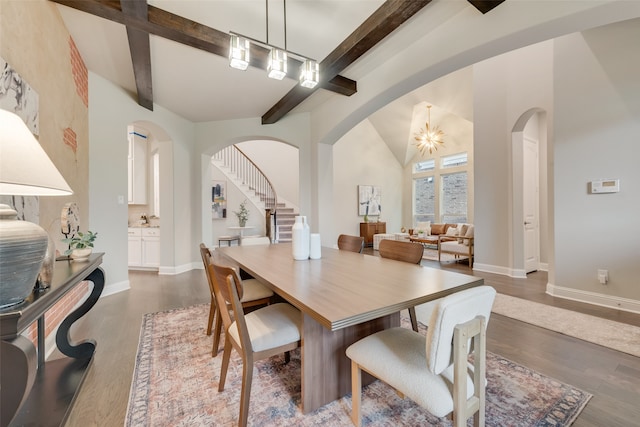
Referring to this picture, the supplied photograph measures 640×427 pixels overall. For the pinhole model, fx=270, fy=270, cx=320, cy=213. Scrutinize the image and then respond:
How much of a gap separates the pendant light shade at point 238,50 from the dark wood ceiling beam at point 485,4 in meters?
1.72

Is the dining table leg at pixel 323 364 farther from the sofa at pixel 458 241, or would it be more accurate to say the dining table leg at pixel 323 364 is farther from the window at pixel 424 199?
the window at pixel 424 199

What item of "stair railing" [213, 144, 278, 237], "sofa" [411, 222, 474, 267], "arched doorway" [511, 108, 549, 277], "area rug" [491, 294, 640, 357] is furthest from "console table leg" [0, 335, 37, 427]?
"stair railing" [213, 144, 278, 237]

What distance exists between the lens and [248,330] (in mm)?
1489

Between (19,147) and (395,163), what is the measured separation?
29.1ft

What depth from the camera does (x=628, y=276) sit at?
2.89m

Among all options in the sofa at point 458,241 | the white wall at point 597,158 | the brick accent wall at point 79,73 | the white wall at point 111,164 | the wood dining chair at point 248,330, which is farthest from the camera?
the sofa at point 458,241

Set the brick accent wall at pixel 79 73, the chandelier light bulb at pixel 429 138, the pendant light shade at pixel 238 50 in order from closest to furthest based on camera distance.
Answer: the pendant light shade at pixel 238 50 → the brick accent wall at pixel 79 73 → the chandelier light bulb at pixel 429 138

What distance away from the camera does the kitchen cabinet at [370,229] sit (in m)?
7.87

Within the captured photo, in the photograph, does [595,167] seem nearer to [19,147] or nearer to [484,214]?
[484,214]

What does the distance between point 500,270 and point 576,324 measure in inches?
82.0

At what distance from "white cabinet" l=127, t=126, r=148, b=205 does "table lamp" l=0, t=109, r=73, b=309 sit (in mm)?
5315

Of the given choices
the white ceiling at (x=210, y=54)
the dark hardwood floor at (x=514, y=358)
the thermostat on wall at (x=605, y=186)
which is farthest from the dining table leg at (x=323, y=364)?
the thermostat on wall at (x=605, y=186)

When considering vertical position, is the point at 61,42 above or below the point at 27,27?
above

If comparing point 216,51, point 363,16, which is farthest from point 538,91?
point 216,51
